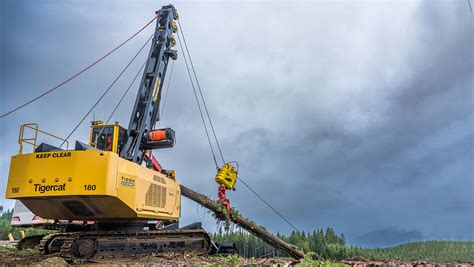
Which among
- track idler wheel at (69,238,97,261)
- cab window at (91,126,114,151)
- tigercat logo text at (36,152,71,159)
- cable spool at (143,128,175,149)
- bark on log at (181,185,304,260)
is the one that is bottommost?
track idler wheel at (69,238,97,261)

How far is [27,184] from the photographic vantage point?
38.0 feet

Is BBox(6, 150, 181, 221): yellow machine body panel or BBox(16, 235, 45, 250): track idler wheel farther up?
BBox(6, 150, 181, 221): yellow machine body panel

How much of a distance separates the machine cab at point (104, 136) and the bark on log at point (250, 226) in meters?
4.65

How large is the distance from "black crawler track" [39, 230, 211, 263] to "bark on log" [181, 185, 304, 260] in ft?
8.54

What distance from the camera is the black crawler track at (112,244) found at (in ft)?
38.3

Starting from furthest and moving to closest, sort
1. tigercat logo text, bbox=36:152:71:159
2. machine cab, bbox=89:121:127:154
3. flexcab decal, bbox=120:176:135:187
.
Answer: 1. machine cab, bbox=89:121:127:154
2. flexcab decal, bbox=120:176:135:187
3. tigercat logo text, bbox=36:152:71:159

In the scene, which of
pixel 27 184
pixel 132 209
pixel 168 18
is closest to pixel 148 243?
pixel 132 209

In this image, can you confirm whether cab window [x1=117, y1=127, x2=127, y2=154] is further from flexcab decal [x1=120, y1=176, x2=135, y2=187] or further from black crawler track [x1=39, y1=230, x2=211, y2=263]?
black crawler track [x1=39, y1=230, x2=211, y2=263]

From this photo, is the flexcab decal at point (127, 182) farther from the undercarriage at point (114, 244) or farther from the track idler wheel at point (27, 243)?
the track idler wheel at point (27, 243)

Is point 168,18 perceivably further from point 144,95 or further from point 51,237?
point 51,237

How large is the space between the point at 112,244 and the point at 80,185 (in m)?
2.23

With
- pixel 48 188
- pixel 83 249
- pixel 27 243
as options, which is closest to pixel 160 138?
pixel 48 188

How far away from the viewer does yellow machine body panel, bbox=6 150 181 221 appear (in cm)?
1127

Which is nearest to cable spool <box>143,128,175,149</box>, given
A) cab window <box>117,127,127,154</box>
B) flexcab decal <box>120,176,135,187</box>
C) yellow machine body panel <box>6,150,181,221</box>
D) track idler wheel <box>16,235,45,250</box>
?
cab window <box>117,127,127,154</box>
